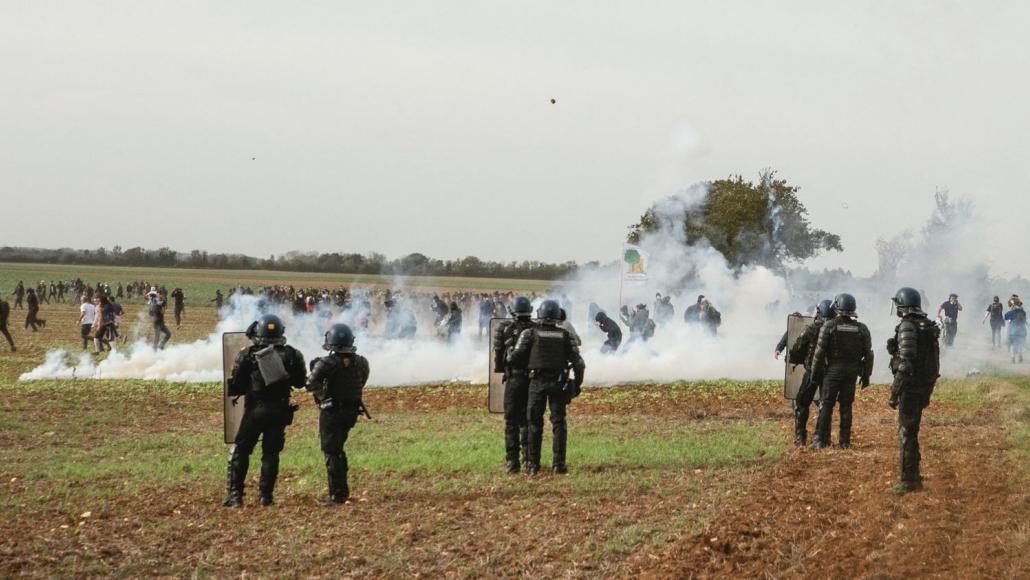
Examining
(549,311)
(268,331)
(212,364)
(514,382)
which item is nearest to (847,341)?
(549,311)

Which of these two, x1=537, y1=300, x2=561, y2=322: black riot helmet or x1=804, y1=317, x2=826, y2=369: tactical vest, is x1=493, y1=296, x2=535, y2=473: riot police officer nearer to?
x1=537, y1=300, x2=561, y2=322: black riot helmet

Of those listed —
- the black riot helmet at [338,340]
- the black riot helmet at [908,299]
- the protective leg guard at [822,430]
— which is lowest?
the protective leg guard at [822,430]

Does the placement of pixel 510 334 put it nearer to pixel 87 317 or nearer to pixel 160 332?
pixel 160 332

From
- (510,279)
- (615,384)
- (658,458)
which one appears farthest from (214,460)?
(510,279)

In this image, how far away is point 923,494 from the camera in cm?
998

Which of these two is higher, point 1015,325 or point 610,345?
point 1015,325

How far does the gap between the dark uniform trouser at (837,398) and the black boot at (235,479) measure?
689 centimetres

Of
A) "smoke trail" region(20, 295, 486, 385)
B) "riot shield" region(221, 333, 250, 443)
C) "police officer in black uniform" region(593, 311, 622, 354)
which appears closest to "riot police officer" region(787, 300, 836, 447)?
"riot shield" region(221, 333, 250, 443)

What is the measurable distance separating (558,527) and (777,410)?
35.5 feet

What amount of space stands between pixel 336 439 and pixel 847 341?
20.4ft

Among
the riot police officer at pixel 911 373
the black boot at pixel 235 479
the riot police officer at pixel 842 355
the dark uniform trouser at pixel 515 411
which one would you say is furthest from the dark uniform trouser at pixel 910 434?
the black boot at pixel 235 479

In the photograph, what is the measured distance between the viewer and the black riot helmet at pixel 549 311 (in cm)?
1180

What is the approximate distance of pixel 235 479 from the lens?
34.2ft

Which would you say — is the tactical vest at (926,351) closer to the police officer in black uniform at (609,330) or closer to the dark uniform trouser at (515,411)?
the dark uniform trouser at (515,411)
